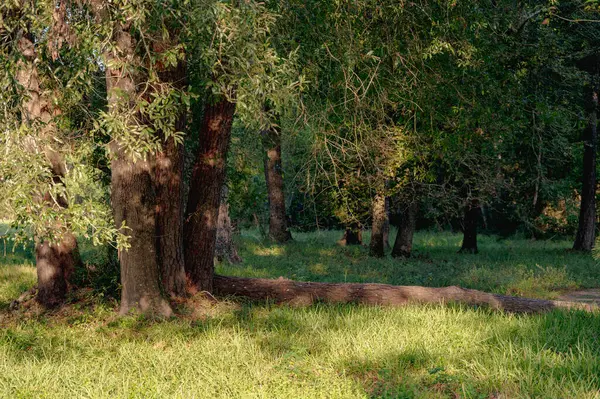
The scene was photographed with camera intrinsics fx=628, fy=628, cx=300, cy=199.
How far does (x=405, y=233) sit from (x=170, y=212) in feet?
41.8

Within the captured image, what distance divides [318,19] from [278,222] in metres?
16.3

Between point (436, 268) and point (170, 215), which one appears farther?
point (436, 268)

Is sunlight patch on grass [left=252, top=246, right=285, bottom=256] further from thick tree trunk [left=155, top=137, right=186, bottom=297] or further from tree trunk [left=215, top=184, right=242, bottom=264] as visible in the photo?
thick tree trunk [left=155, top=137, right=186, bottom=297]

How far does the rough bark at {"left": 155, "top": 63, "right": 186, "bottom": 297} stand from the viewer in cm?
957

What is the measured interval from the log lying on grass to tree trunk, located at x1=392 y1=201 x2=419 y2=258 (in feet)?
34.4

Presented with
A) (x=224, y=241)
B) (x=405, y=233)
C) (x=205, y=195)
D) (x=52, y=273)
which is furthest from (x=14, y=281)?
(x=405, y=233)

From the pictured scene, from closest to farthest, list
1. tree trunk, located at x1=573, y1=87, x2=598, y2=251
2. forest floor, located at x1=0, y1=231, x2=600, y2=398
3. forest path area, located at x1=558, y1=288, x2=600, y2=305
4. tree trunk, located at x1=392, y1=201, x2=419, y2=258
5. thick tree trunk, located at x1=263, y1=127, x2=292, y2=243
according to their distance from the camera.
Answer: forest floor, located at x1=0, y1=231, x2=600, y2=398
forest path area, located at x1=558, y1=288, x2=600, y2=305
tree trunk, located at x1=392, y1=201, x2=419, y2=258
tree trunk, located at x1=573, y1=87, x2=598, y2=251
thick tree trunk, located at x1=263, y1=127, x2=292, y2=243

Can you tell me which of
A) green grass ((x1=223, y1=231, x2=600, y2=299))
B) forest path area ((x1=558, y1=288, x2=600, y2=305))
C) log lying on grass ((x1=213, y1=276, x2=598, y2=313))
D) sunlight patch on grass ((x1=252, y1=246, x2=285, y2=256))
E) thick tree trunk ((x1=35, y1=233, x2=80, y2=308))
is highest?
thick tree trunk ((x1=35, y1=233, x2=80, y2=308))

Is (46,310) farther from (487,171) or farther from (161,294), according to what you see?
(487,171)

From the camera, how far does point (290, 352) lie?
700cm

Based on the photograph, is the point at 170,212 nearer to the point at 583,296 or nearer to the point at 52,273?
the point at 52,273

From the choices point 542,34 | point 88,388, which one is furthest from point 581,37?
point 88,388

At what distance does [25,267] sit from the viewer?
15266 mm

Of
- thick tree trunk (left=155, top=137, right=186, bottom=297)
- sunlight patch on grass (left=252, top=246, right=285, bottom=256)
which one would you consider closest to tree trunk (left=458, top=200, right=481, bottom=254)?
sunlight patch on grass (left=252, top=246, right=285, bottom=256)
